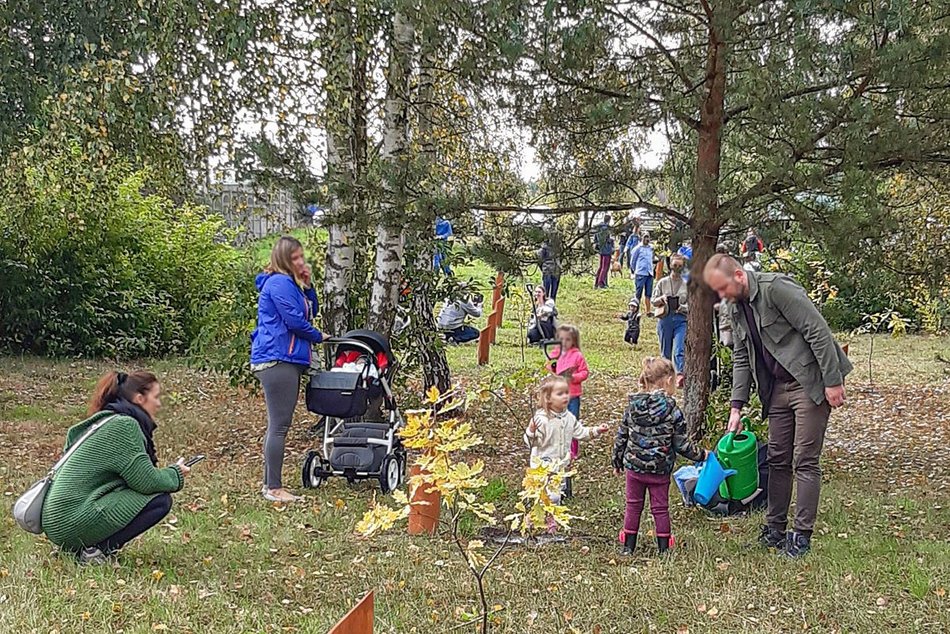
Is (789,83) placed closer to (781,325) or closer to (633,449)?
(781,325)

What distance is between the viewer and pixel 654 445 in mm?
5262

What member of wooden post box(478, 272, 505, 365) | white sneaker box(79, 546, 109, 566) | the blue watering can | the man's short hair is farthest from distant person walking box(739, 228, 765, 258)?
wooden post box(478, 272, 505, 365)

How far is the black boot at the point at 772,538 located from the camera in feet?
17.6

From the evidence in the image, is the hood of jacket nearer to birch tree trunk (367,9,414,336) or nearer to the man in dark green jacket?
the man in dark green jacket

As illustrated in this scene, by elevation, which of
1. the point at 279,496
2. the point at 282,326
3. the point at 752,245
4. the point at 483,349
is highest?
the point at 752,245

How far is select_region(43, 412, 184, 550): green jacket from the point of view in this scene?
4.58m

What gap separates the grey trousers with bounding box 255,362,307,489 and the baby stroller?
214 mm

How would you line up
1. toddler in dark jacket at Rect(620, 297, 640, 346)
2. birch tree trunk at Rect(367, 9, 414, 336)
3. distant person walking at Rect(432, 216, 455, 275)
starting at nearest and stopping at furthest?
1. birch tree trunk at Rect(367, 9, 414, 336)
2. distant person walking at Rect(432, 216, 455, 275)
3. toddler in dark jacket at Rect(620, 297, 640, 346)

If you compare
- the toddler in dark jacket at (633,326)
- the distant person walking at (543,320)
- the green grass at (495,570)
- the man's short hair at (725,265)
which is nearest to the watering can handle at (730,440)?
the green grass at (495,570)

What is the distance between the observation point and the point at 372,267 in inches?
349

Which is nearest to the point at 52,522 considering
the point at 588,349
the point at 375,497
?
the point at 375,497

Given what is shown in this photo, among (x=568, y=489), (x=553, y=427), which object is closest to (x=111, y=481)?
(x=553, y=427)

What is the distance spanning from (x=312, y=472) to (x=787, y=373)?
3299 millimetres

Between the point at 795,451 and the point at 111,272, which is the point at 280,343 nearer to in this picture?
the point at 795,451
